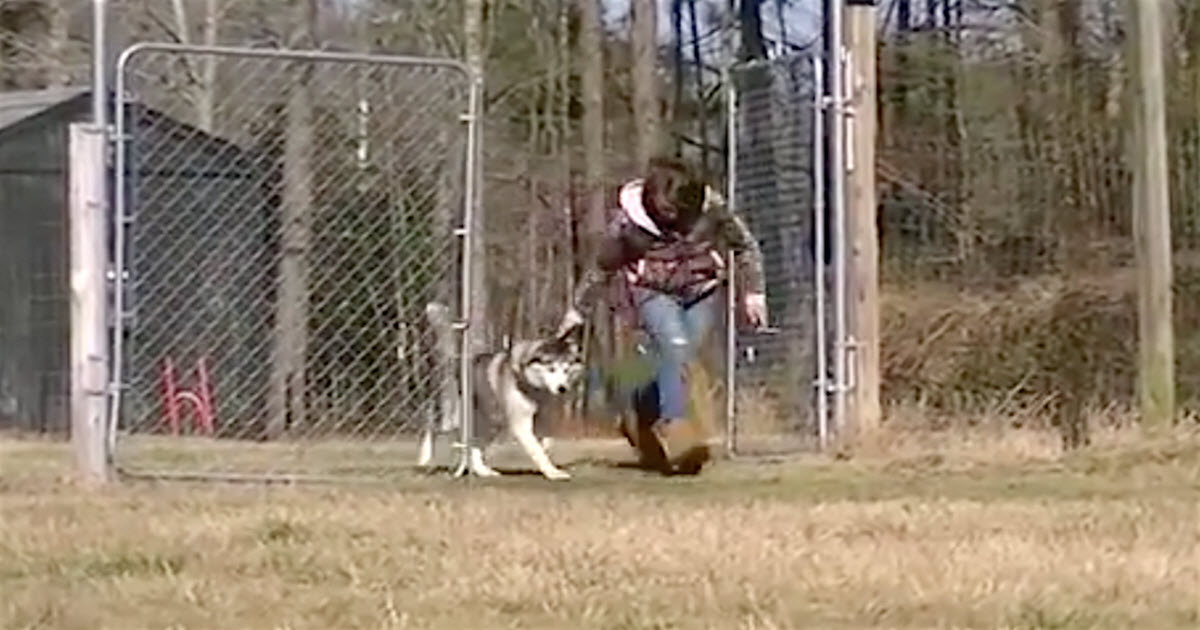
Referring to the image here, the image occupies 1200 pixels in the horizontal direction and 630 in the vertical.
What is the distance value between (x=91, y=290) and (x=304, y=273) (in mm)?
3096

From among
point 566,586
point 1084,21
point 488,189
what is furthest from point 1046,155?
point 566,586

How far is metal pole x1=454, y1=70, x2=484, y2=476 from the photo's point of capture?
11.8m

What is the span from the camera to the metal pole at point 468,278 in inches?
463

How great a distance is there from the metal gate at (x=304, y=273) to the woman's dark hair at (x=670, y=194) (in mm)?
827

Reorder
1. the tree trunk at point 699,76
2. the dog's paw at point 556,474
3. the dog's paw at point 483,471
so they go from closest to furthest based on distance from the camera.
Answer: the dog's paw at point 556,474, the dog's paw at point 483,471, the tree trunk at point 699,76

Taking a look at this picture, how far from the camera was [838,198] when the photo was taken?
523 inches

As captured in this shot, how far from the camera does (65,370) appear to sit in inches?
789

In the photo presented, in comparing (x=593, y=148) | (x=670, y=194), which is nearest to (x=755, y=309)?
(x=670, y=194)

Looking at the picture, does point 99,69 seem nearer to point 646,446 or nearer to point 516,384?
point 516,384

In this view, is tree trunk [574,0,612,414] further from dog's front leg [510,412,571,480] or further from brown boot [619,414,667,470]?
brown boot [619,414,667,470]

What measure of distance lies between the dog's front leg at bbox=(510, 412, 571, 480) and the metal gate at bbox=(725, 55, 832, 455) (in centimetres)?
118

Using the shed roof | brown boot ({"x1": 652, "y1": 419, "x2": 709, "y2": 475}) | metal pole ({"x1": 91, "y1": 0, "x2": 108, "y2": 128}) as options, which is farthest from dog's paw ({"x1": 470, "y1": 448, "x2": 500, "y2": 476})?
the shed roof

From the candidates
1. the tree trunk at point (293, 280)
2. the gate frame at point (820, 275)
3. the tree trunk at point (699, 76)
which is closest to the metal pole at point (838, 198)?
the gate frame at point (820, 275)

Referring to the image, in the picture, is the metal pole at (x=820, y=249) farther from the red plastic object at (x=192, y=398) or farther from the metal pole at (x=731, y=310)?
the red plastic object at (x=192, y=398)
